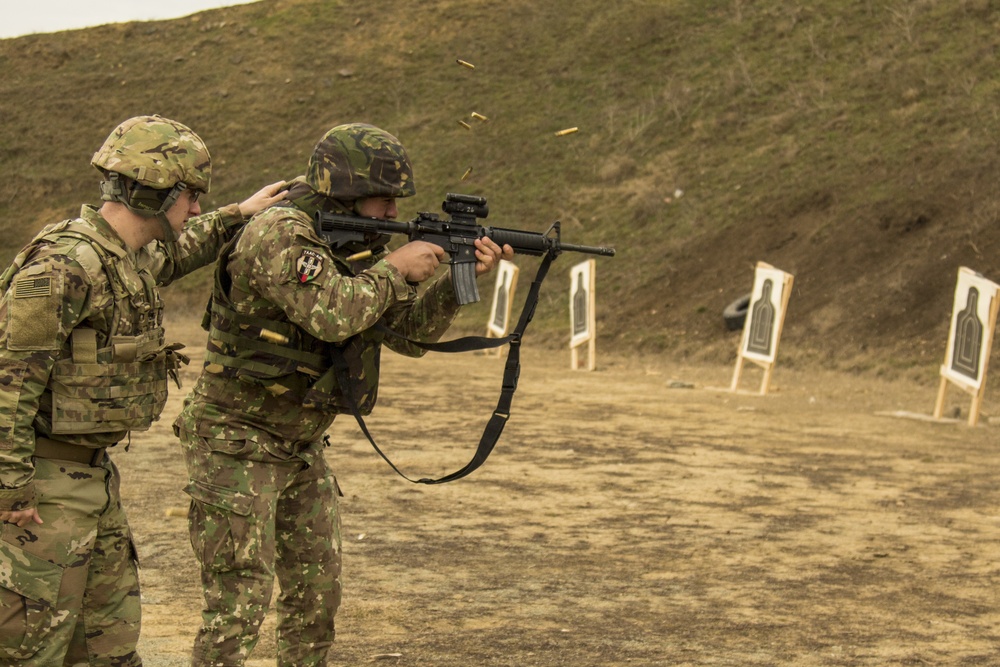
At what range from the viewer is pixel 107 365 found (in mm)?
3529

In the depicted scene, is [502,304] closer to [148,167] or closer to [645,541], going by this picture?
[645,541]

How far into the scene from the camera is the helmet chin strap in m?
3.63

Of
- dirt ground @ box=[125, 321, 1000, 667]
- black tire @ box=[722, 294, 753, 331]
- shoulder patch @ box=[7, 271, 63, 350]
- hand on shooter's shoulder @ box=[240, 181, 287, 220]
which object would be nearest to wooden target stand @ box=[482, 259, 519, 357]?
black tire @ box=[722, 294, 753, 331]

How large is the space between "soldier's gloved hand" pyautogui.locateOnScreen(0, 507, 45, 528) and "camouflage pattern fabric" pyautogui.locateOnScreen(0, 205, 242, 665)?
0.07 ft

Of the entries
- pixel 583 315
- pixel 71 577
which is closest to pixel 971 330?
pixel 583 315

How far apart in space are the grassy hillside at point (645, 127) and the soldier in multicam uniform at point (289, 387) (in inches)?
517

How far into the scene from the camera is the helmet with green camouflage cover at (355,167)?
13.1 feet

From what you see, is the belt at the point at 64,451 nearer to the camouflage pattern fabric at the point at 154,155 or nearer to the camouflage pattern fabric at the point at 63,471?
the camouflage pattern fabric at the point at 63,471

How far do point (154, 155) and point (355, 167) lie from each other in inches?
→ 26.1

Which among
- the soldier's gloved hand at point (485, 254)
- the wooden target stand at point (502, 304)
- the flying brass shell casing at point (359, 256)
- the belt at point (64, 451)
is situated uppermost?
the wooden target stand at point (502, 304)

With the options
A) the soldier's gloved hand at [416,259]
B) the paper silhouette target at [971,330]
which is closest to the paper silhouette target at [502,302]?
the paper silhouette target at [971,330]

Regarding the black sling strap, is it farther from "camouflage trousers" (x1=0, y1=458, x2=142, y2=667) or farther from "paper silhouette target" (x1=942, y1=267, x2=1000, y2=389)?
"paper silhouette target" (x1=942, y1=267, x2=1000, y2=389)

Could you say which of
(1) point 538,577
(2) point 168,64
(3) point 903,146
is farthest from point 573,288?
(2) point 168,64

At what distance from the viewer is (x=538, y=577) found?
20.9 feet
